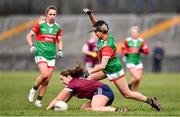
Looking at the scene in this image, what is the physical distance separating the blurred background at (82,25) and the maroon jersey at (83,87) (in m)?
29.1

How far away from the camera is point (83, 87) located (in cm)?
1606

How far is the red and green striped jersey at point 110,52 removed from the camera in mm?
16297

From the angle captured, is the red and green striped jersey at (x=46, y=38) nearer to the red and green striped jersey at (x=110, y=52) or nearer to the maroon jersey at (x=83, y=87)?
the red and green striped jersey at (x=110, y=52)

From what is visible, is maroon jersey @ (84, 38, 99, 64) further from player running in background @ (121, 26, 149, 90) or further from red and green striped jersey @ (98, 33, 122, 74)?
red and green striped jersey @ (98, 33, 122, 74)

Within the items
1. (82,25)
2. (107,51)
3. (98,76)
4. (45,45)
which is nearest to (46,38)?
(45,45)

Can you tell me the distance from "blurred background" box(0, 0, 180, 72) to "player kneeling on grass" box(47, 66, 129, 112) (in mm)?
29012

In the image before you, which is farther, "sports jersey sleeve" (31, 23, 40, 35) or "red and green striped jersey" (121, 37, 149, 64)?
"red and green striped jersey" (121, 37, 149, 64)

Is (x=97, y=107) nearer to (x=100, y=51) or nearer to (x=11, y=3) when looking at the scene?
(x=100, y=51)

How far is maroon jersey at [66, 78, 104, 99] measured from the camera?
16.0 metres

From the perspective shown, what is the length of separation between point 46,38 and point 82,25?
103 ft

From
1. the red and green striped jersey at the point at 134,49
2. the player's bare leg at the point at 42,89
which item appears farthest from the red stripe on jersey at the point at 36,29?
the red and green striped jersey at the point at 134,49

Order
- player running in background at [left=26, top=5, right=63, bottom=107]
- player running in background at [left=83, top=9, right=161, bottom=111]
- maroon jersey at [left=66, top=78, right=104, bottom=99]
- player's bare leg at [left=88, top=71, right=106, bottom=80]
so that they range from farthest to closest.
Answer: player running in background at [left=26, top=5, right=63, bottom=107], player's bare leg at [left=88, top=71, right=106, bottom=80], player running in background at [left=83, top=9, right=161, bottom=111], maroon jersey at [left=66, top=78, right=104, bottom=99]

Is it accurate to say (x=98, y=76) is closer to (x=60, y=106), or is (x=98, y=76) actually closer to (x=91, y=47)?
(x=60, y=106)

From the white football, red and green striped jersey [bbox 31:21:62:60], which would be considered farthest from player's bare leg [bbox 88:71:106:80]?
red and green striped jersey [bbox 31:21:62:60]
